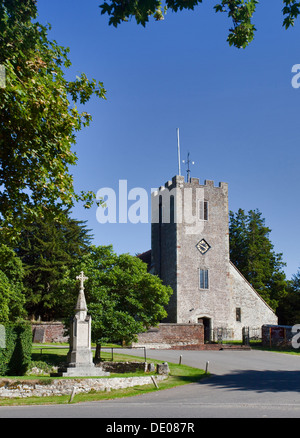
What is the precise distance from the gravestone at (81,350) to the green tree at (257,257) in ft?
118

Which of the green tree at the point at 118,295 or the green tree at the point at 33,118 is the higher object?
the green tree at the point at 33,118

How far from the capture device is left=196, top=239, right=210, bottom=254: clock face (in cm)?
4338

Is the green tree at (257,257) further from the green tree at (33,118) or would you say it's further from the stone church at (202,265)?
the green tree at (33,118)

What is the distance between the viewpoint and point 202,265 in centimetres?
4312

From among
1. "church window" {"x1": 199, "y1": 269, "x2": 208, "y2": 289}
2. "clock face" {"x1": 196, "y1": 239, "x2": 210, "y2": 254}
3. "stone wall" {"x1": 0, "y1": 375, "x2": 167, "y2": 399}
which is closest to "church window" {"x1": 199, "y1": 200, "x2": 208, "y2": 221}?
"clock face" {"x1": 196, "y1": 239, "x2": 210, "y2": 254}

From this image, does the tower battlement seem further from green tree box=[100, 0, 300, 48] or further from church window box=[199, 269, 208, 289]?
green tree box=[100, 0, 300, 48]

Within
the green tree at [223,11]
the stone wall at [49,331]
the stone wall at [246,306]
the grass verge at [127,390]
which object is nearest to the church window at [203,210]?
the stone wall at [246,306]

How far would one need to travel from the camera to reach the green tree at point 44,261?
4431 cm

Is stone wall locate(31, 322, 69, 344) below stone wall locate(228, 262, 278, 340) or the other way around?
below

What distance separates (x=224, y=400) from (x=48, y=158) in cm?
884

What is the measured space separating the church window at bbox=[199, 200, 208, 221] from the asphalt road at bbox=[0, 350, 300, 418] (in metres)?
21.5

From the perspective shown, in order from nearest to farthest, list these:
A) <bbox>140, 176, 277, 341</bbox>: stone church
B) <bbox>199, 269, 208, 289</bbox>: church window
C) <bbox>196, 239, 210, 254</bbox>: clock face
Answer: <bbox>140, 176, 277, 341</bbox>: stone church
<bbox>199, 269, 208, 289</bbox>: church window
<bbox>196, 239, 210, 254</bbox>: clock face

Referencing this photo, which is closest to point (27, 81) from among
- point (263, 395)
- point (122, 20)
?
point (122, 20)

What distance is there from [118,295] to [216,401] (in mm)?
12792
